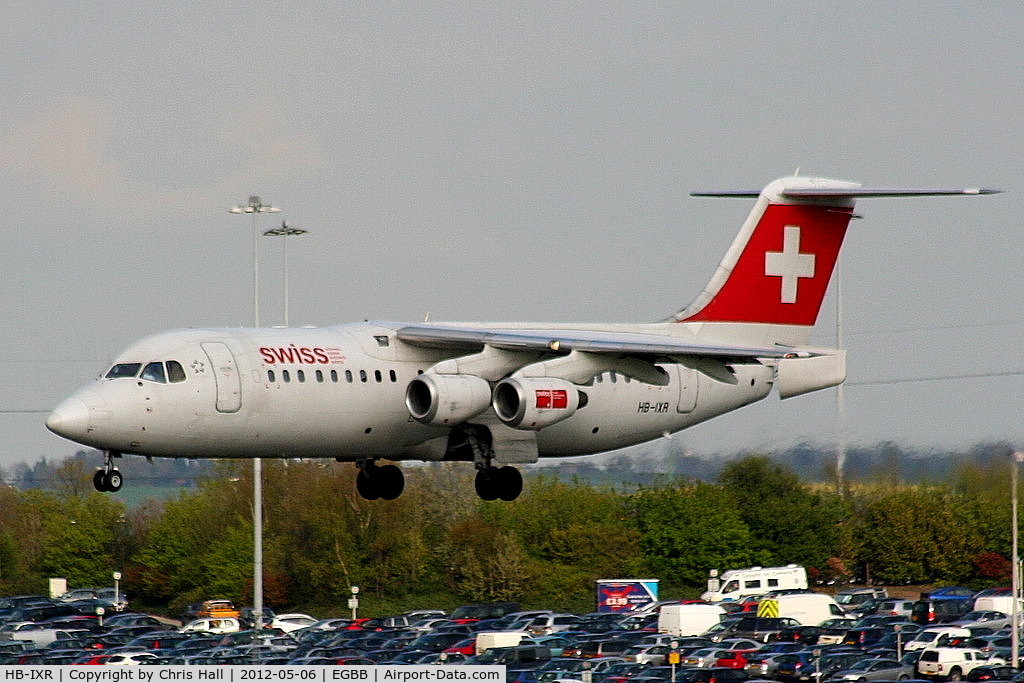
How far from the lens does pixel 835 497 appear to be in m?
58.4

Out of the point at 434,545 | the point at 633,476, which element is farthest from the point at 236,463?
the point at 633,476

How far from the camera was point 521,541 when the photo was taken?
6712 centimetres

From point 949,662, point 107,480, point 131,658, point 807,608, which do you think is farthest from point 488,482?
point 807,608

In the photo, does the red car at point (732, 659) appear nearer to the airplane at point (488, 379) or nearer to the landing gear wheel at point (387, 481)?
the airplane at point (488, 379)

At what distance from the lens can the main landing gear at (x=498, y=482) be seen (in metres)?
30.8

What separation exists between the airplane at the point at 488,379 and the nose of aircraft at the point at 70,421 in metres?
0.02

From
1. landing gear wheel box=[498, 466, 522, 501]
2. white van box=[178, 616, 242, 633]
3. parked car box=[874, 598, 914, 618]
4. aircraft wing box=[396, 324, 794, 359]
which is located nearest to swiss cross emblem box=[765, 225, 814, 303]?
aircraft wing box=[396, 324, 794, 359]

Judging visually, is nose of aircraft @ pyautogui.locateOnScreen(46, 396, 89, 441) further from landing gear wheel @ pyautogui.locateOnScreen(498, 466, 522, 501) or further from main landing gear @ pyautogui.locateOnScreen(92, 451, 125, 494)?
landing gear wheel @ pyautogui.locateOnScreen(498, 466, 522, 501)

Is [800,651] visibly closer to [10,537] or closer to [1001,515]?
[1001,515]

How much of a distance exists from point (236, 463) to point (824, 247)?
39.5m

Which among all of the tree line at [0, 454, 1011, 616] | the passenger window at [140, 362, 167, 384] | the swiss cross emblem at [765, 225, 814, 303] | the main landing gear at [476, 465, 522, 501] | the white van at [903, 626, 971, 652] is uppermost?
the swiss cross emblem at [765, 225, 814, 303]

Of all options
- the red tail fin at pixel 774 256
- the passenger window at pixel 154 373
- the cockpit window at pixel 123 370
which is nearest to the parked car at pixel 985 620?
the red tail fin at pixel 774 256

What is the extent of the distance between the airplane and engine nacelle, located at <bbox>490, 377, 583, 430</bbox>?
0.03 meters

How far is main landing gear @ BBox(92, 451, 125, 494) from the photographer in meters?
27.6
